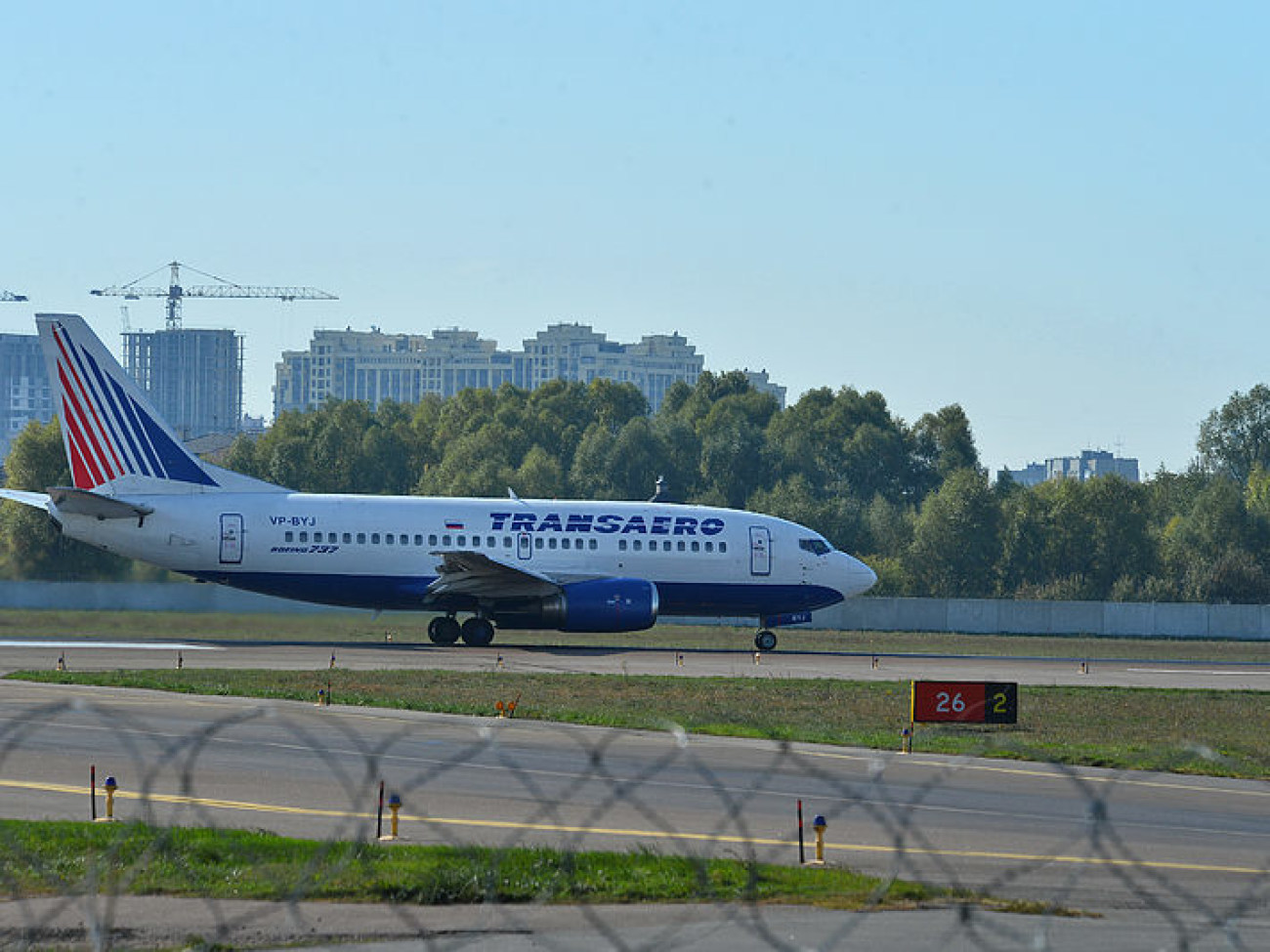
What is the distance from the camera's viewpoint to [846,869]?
54.8 ft

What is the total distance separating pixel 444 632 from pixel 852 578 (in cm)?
1235

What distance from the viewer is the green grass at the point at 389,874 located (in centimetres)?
1514

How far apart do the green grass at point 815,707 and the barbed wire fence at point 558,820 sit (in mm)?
1445

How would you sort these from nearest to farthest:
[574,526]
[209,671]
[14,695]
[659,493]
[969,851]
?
[969,851], [14,695], [209,671], [574,526], [659,493]

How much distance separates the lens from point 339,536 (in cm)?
4662

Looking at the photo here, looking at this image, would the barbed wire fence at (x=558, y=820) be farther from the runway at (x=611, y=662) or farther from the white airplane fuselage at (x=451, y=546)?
the white airplane fuselage at (x=451, y=546)

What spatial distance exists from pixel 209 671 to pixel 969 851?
22.3 metres

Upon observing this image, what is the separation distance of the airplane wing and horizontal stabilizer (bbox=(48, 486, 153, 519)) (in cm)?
783

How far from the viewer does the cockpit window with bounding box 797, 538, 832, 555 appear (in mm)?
51094

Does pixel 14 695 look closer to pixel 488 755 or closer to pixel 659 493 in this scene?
pixel 488 755

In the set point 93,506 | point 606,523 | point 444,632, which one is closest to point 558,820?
point 93,506

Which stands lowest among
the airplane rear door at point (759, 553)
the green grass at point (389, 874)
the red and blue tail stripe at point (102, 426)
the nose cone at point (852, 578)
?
the green grass at point (389, 874)

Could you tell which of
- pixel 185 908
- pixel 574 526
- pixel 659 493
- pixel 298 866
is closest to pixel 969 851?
pixel 298 866

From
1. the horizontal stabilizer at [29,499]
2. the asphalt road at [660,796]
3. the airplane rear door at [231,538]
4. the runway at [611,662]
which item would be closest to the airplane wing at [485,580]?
the runway at [611,662]
